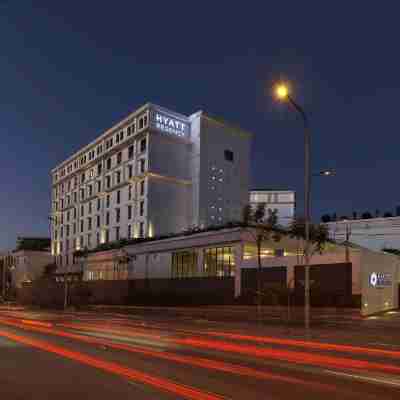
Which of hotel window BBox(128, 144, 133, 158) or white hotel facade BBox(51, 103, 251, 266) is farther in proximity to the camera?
hotel window BBox(128, 144, 133, 158)

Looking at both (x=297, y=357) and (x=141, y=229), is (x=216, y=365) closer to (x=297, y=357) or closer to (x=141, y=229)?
(x=297, y=357)

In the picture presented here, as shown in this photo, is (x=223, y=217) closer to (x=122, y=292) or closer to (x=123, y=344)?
(x=122, y=292)

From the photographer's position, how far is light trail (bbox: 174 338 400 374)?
44.9 ft

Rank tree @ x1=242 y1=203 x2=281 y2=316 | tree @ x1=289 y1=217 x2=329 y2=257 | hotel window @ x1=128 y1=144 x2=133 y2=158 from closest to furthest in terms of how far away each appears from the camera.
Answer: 1. tree @ x1=289 y1=217 x2=329 y2=257
2. tree @ x1=242 y1=203 x2=281 y2=316
3. hotel window @ x1=128 y1=144 x2=133 y2=158

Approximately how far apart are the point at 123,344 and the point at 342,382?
9981 mm

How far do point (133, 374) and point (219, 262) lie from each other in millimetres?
46324

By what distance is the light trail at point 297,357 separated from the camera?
13688mm

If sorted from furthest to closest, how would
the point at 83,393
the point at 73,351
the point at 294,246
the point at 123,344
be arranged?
the point at 294,246
the point at 123,344
the point at 73,351
the point at 83,393

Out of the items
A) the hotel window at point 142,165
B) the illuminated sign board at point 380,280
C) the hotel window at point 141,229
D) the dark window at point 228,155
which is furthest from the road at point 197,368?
the dark window at point 228,155

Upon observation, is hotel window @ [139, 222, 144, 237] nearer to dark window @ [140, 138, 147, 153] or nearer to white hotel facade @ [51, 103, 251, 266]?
Result: white hotel facade @ [51, 103, 251, 266]

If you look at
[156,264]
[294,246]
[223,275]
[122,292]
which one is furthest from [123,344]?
[122,292]

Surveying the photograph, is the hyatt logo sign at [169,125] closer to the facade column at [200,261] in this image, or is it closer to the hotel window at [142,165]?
the hotel window at [142,165]

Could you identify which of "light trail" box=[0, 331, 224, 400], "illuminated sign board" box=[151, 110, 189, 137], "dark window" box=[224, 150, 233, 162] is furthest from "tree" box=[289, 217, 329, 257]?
"dark window" box=[224, 150, 233, 162]

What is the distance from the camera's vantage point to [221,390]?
34.0 ft
